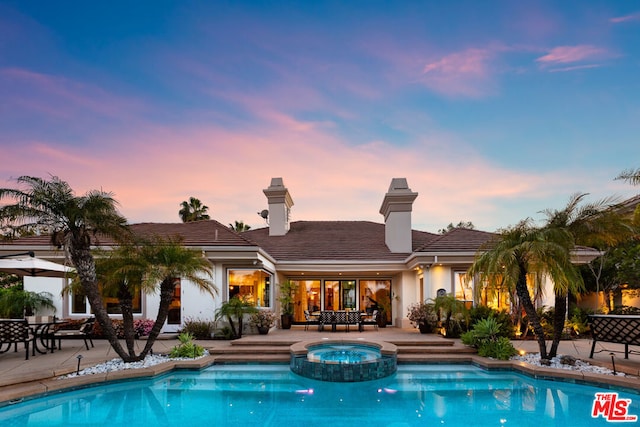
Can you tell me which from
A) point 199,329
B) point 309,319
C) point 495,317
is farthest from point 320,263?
point 495,317

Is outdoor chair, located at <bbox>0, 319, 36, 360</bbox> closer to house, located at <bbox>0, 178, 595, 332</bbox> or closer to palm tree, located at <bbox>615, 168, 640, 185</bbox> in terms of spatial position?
house, located at <bbox>0, 178, 595, 332</bbox>

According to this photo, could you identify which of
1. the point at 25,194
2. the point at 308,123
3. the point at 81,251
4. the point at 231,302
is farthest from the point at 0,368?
the point at 308,123

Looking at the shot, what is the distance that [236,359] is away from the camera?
10.6 meters

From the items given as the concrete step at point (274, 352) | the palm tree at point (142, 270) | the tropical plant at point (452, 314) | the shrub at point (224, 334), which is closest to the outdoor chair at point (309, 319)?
the shrub at point (224, 334)

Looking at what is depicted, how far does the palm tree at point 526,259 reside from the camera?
28.9 ft

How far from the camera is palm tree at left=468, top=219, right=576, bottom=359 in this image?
8812 millimetres

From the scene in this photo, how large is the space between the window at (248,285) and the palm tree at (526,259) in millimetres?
8218

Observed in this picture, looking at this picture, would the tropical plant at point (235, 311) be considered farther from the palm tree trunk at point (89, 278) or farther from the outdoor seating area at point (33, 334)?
the palm tree trunk at point (89, 278)

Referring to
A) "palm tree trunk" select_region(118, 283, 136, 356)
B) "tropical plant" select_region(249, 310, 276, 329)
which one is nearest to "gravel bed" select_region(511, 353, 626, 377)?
"tropical plant" select_region(249, 310, 276, 329)

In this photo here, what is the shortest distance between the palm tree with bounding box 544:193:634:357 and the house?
439 cm

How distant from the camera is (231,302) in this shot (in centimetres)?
1315

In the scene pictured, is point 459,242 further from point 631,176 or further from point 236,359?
point 236,359

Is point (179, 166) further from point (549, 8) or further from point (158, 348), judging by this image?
point (549, 8)

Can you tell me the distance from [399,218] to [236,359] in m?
10.5
